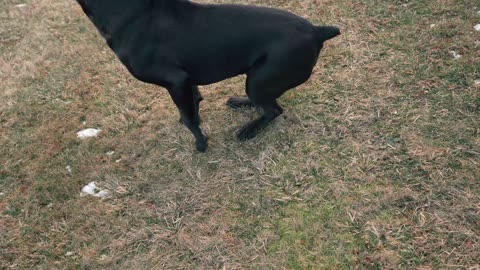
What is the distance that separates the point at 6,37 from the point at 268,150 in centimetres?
411

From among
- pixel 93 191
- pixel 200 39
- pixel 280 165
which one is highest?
pixel 200 39

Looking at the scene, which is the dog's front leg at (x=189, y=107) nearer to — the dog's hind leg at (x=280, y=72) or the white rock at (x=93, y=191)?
the dog's hind leg at (x=280, y=72)

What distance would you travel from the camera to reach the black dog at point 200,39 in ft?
9.20

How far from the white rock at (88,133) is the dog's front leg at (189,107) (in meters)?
1.04

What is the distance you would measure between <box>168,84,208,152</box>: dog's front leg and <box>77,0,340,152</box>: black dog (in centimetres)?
2

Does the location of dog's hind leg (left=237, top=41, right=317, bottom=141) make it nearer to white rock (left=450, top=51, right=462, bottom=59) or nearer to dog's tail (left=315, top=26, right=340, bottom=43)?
dog's tail (left=315, top=26, right=340, bottom=43)

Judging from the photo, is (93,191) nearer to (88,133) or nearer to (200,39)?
(88,133)

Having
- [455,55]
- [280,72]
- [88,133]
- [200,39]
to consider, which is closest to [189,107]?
[200,39]

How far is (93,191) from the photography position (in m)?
3.39

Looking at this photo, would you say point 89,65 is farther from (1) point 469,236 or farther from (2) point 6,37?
(1) point 469,236

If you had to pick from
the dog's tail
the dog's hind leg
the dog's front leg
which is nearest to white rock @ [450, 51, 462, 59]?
the dog's tail

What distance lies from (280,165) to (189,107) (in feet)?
2.86

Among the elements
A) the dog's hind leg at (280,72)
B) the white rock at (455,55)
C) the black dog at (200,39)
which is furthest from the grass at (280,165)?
the black dog at (200,39)

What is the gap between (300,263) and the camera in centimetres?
274
